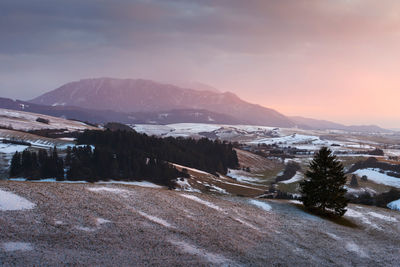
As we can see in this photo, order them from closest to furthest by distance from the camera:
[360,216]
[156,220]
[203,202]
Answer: [156,220] < [203,202] < [360,216]

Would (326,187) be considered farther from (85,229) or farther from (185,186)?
(185,186)

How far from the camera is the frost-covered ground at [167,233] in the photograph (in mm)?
23453

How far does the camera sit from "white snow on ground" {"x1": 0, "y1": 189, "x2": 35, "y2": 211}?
29552 millimetres

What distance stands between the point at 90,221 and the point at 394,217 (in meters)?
57.6

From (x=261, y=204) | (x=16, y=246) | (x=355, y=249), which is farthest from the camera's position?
(x=261, y=204)

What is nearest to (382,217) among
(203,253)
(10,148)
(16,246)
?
(203,253)

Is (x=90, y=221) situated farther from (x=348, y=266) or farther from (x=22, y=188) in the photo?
(x=348, y=266)

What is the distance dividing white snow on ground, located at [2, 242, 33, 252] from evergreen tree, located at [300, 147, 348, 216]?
145 feet

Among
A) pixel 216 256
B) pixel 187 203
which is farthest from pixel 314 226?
pixel 216 256

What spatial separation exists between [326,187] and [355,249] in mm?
16706

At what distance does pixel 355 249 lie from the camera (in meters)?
36.4

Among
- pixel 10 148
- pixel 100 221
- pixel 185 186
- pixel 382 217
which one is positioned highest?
pixel 100 221

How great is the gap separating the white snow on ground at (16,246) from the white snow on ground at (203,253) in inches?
466

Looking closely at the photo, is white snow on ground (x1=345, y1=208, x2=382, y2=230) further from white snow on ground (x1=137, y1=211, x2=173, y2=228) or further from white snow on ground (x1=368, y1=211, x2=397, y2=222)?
white snow on ground (x1=137, y1=211, x2=173, y2=228)
